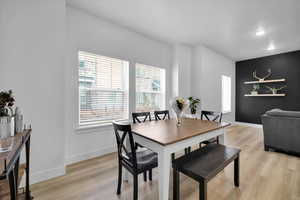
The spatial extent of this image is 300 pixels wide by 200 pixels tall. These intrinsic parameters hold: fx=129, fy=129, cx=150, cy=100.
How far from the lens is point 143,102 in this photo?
3.47 m

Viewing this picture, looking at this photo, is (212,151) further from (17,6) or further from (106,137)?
(17,6)

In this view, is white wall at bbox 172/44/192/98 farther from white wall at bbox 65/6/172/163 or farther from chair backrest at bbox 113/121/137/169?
chair backrest at bbox 113/121/137/169

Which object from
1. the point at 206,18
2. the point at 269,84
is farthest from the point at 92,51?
the point at 269,84

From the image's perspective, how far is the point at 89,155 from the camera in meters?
2.51

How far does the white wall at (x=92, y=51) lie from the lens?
7.55 ft

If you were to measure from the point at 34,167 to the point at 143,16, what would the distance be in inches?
122

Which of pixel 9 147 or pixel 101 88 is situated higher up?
pixel 101 88

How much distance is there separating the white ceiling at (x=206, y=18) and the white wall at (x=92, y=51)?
0.19 meters

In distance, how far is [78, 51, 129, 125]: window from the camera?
253 cm

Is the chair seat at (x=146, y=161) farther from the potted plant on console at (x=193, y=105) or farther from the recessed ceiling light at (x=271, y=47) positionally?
the recessed ceiling light at (x=271, y=47)

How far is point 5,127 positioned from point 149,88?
2814mm

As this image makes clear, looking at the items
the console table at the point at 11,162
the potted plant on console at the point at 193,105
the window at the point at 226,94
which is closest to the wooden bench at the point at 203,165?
the console table at the point at 11,162

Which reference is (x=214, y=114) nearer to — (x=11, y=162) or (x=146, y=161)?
(x=146, y=161)

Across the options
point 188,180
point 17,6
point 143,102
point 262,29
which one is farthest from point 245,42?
point 17,6
